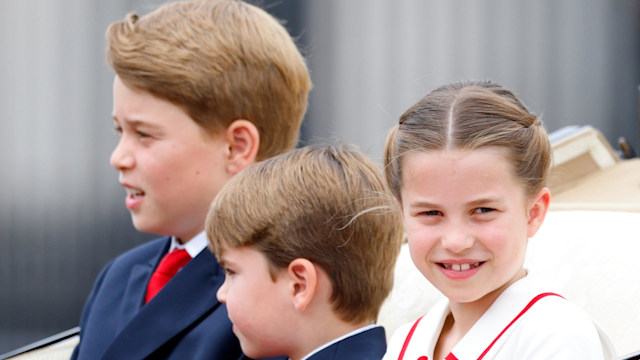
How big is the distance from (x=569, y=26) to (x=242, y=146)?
8.98 feet

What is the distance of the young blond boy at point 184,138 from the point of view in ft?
5.32

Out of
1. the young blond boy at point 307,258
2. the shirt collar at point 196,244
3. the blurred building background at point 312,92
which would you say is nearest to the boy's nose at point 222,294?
the young blond boy at point 307,258

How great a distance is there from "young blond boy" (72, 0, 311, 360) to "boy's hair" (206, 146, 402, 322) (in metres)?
0.18

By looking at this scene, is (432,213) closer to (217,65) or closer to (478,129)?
(478,129)

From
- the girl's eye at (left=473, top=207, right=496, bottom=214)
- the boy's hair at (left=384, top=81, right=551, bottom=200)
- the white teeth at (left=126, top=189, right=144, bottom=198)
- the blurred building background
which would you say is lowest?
the blurred building background

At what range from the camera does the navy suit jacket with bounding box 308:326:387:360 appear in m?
1.43

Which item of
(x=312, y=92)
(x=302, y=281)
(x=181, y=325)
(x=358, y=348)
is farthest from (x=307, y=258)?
(x=312, y=92)

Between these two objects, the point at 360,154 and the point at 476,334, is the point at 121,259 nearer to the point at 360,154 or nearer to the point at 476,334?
the point at 360,154

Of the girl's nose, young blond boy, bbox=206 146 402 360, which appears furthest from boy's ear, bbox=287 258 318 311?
the girl's nose

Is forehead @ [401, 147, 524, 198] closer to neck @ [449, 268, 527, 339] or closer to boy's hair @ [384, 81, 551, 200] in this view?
boy's hair @ [384, 81, 551, 200]

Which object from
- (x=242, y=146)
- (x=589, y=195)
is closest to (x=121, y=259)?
(x=242, y=146)

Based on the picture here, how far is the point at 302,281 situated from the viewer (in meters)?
1.44

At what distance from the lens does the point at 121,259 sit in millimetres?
1875

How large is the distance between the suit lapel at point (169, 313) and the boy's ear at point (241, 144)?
0.19 meters
